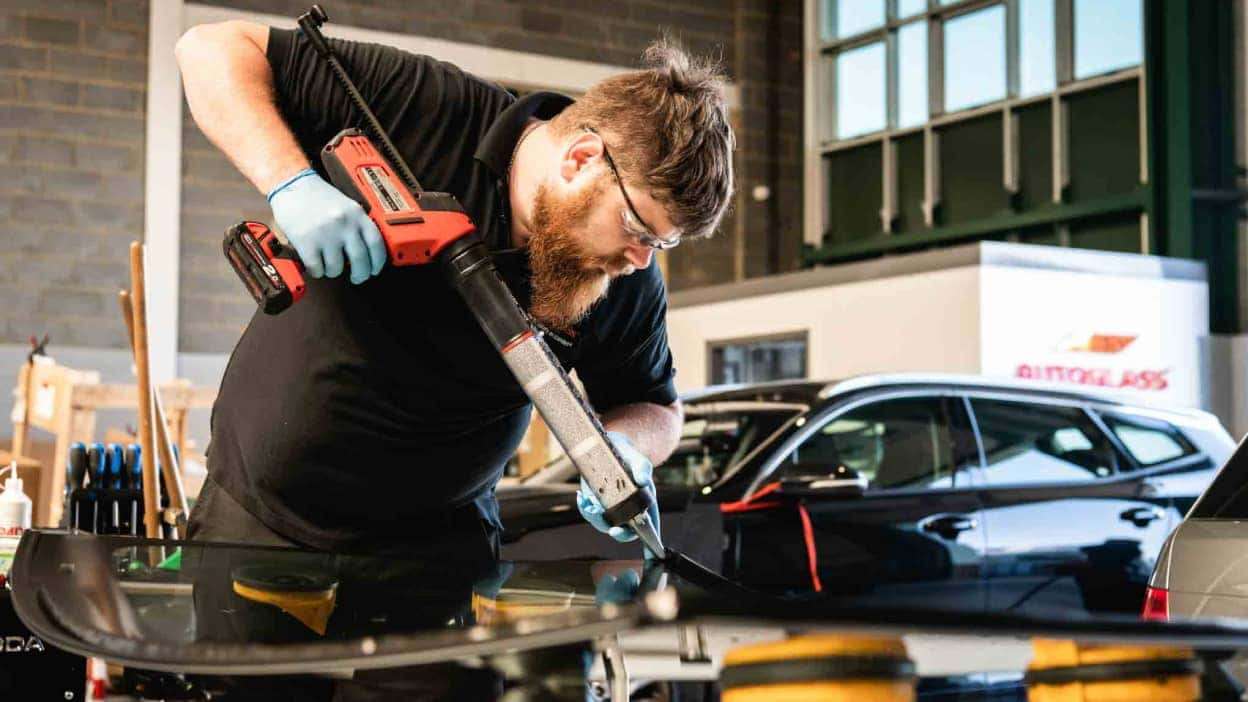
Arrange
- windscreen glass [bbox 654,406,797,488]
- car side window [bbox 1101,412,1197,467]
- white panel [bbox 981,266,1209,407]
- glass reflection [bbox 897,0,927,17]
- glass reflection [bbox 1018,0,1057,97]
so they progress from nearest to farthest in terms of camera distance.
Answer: windscreen glass [bbox 654,406,797,488], car side window [bbox 1101,412,1197,467], white panel [bbox 981,266,1209,407], glass reflection [bbox 1018,0,1057,97], glass reflection [bbox 897,0,927,17]

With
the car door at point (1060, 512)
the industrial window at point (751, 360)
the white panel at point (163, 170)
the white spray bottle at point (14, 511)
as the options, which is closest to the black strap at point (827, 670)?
the white spray bottle at point (14, 511)

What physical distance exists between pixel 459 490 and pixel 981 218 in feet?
36.4

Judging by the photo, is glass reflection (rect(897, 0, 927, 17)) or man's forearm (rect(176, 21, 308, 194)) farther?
glass reflection (rect(897, 0, 927, 17))

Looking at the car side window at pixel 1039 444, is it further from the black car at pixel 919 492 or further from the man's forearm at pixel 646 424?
the man's forearm at pixel 646 424

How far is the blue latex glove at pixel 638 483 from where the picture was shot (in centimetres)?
217

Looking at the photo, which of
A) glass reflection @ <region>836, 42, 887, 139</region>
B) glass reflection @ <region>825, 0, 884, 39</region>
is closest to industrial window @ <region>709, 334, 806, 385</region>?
glass reflection @ <region>836, 42, 887, 139</region>

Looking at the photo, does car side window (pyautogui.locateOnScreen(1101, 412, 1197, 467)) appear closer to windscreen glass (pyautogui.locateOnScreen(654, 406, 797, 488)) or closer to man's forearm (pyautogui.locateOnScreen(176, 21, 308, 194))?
windscreen glass (pyautogui.locateOnScreen(654, 406, 797, 488))

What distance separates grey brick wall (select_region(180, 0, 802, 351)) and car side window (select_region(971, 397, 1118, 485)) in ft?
16.9

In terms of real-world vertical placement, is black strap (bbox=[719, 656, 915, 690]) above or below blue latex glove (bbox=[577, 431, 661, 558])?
below

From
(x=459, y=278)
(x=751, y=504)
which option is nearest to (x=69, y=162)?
(x=751, y=504)

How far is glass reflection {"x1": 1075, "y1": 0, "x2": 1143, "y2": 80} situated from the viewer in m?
11.4

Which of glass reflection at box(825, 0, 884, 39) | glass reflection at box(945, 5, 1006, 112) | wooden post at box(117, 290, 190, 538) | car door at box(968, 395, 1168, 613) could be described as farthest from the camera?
glass reflection at box(825, 0, 884, 39)

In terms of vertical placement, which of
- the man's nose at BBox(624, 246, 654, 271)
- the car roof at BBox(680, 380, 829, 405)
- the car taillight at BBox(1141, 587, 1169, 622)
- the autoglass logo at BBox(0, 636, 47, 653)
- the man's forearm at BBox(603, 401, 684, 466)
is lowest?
the autoglass logo at BBox(0, 636, 47, 653)

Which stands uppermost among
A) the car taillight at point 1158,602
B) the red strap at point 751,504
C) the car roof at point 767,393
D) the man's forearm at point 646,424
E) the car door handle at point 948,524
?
the car roof at point 767,393
